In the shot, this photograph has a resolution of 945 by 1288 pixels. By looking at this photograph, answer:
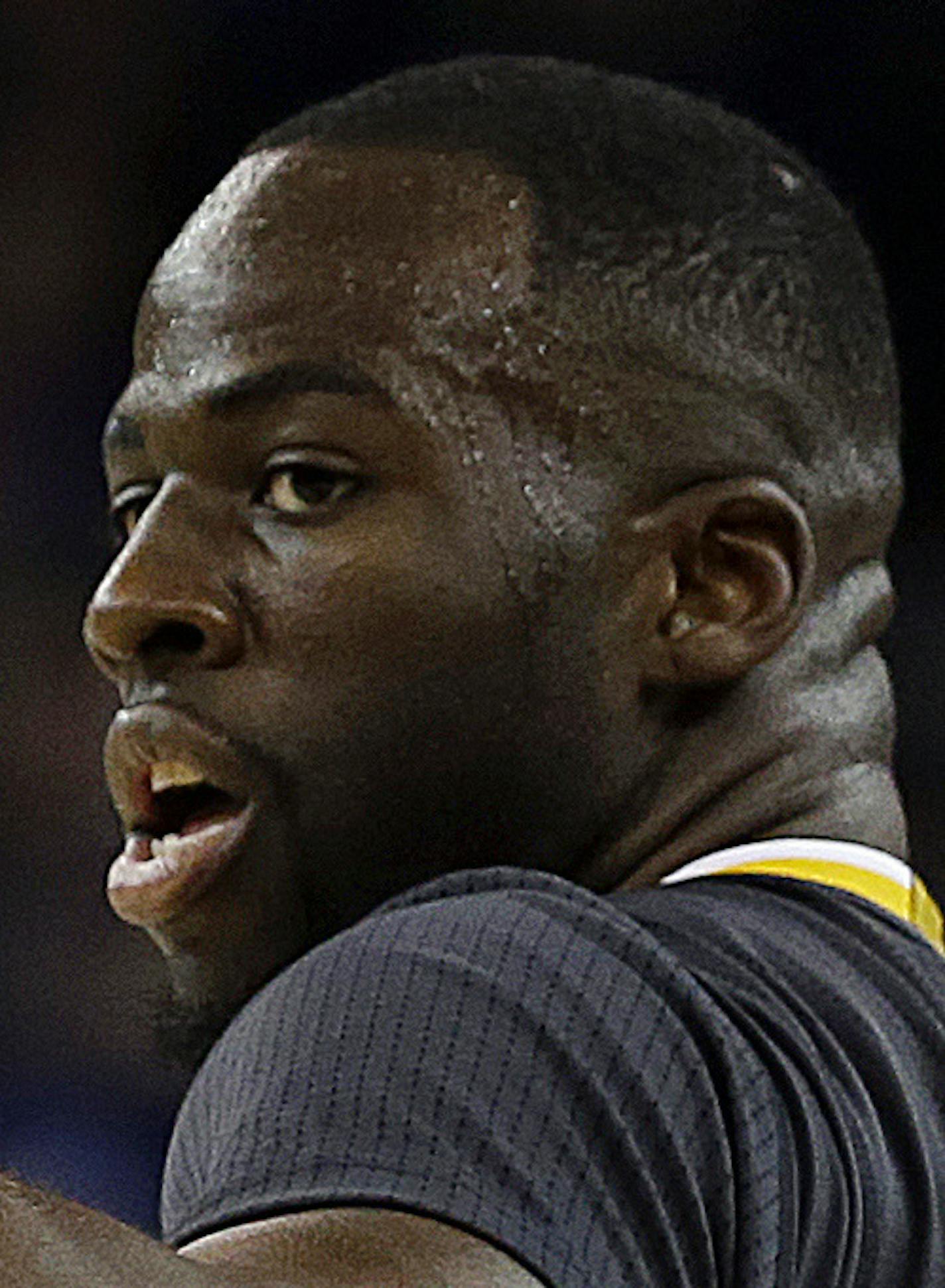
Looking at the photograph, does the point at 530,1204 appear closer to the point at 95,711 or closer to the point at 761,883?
the point at 761,883

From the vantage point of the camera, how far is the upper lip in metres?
1.44

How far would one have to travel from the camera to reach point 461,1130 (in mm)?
1043

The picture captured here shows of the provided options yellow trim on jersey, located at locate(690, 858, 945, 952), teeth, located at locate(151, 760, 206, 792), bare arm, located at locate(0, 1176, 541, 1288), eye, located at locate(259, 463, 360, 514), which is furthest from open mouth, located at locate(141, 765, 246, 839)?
bare arm, located at locate(0, 1176, 541, 1288)

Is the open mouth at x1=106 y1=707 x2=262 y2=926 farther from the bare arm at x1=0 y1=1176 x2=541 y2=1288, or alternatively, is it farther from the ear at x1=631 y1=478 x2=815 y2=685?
the bare arm at x1=0 y1=1176 x2=541 y2=1288

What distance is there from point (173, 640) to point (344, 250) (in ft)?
0.68

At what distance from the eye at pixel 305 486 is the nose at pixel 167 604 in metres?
0.04

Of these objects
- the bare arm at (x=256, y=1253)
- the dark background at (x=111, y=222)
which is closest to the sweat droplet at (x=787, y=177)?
the bare arm at (x=256, y=1253)

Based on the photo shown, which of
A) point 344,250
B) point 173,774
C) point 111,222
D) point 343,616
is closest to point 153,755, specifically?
point 173,774

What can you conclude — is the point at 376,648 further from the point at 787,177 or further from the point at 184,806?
the point at 787,177

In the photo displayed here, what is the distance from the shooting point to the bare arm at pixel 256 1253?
92cm

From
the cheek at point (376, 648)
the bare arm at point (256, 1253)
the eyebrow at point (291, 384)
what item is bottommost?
the bare arm at point (256, 1253)

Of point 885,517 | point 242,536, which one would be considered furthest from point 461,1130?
point 885,517

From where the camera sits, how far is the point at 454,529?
143cm

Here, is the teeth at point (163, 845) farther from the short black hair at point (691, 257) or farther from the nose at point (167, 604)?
the short black hair at point (691, 257)
